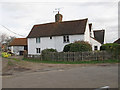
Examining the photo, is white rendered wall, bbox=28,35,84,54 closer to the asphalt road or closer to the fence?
the fence

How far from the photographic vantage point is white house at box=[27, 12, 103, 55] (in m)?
24.7

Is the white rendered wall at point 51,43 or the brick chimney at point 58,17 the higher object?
the brick chimney at point 58,17

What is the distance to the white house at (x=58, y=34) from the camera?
24.7 meters

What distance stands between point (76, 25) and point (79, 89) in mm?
21327

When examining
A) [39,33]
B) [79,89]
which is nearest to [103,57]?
[79,89]

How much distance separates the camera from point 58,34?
84.9ft

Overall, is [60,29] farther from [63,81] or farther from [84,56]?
[63,81]

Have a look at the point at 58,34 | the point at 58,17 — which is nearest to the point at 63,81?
the point at 58,34

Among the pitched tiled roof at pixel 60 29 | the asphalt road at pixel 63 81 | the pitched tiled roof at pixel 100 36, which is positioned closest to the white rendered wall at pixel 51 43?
the pitched tiled roof at pixel 60 29

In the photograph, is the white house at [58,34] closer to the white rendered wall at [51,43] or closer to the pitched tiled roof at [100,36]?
the white rendered wall at [51,43]

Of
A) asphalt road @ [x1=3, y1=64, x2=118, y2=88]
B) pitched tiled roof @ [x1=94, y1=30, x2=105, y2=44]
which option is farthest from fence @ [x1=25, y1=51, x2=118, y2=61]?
pitched tiled roof @ [x1=94, y1=30, x2=105, y2=44]

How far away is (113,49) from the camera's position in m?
17.8

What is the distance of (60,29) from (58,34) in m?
1.61

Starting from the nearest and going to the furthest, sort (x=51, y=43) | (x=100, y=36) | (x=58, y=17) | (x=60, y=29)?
(x=51, y=43), (x=60, y=29), (x=58, y=17), (x=100, y=36)
